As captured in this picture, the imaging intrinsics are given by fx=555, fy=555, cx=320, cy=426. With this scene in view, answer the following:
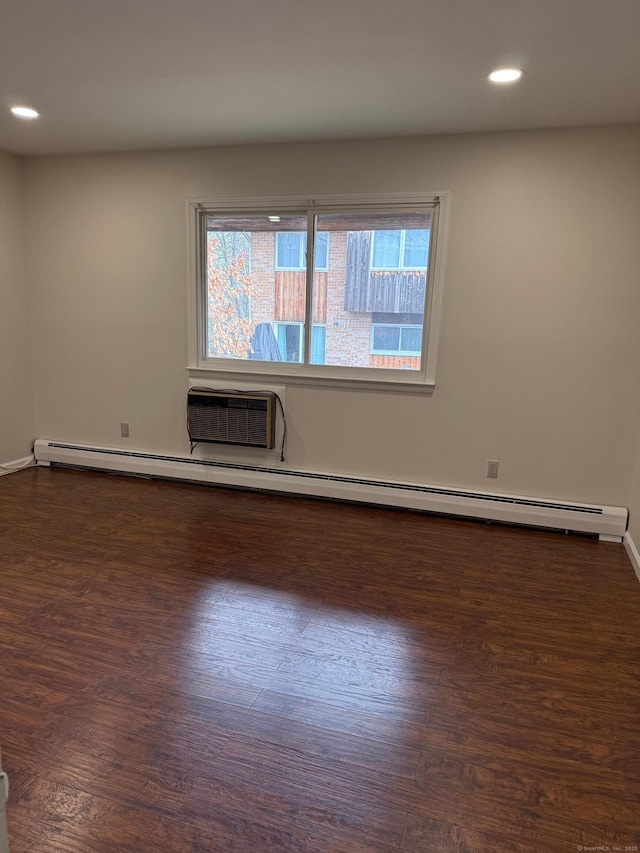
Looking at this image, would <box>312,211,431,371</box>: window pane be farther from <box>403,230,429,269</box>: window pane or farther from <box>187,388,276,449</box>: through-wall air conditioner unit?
<box>187,388,276,449</box>: through-wall air conditioner unit

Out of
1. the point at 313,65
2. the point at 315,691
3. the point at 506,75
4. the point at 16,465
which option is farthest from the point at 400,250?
the point at 16,465

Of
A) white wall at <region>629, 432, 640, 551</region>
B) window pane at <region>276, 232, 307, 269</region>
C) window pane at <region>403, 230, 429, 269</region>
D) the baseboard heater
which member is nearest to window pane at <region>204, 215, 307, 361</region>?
window pane at <region>276, 232, 307, 269</region>

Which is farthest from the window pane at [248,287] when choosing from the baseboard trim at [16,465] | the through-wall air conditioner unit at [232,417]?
the baseboard trim at [16,465]

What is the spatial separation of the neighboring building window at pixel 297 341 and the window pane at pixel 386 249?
606mm

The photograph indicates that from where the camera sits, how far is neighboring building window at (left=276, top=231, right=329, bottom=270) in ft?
13.0

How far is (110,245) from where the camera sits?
4.36 m

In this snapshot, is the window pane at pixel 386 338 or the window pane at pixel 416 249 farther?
the window pane at pixel 386 338

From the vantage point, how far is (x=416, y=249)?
149 inches

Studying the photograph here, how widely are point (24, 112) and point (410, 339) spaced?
→ 2790 mm

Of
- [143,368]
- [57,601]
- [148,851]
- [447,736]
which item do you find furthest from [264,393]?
[148,851]

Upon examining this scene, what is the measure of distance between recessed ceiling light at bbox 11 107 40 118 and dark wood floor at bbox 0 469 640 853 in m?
2.52

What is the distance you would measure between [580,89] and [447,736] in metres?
2.98

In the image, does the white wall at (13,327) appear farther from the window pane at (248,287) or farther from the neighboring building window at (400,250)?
the neighboring building window at (400,250)

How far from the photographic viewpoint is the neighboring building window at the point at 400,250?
148 inches
